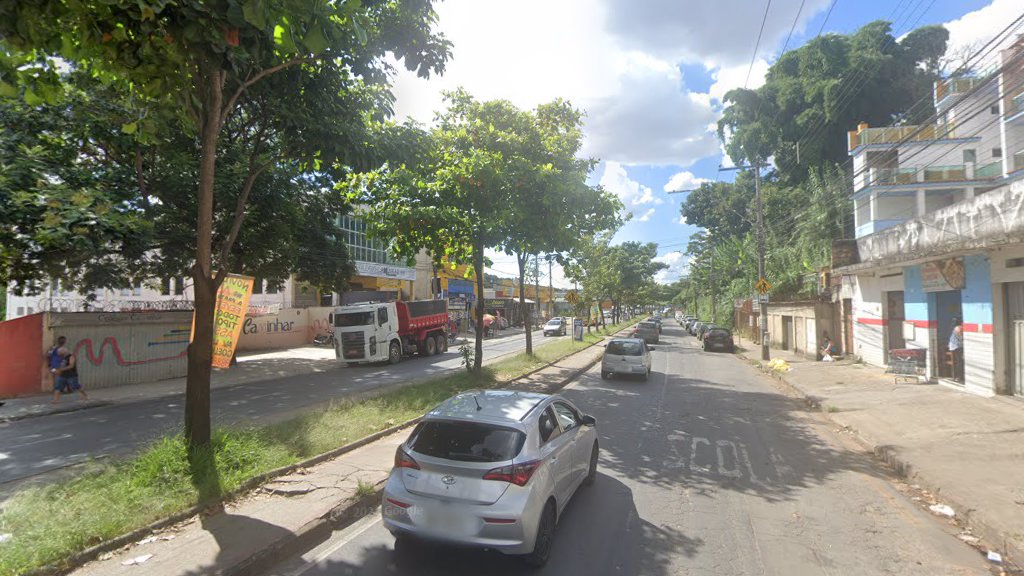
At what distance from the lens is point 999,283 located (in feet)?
37.6

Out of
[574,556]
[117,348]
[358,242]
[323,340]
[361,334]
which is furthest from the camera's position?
[358,242]

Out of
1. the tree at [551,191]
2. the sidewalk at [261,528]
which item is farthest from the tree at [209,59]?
→ the tree at [551,191]

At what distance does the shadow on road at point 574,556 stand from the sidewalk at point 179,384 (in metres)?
12.2

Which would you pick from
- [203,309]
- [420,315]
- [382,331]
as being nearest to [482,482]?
[203,309]

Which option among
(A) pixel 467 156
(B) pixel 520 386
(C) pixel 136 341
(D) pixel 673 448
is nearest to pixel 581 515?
(D) pixel 673 448

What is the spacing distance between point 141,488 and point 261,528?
5.68 ft

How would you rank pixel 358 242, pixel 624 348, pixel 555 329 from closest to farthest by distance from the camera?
pixel 624 348 < pixel 358 242 < pixel 555 329

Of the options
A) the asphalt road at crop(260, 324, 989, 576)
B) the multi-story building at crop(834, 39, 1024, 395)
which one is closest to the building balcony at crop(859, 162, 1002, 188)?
the multi-story building at crop(834, 39, 1024, 395)

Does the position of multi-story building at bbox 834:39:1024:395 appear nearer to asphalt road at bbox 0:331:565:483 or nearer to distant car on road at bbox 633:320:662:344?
distant car on road at bbox 633:320:662:344

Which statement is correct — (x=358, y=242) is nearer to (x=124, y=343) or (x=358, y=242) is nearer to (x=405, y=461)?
(x=124, y=343)

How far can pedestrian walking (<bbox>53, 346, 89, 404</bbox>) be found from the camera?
43.0ft

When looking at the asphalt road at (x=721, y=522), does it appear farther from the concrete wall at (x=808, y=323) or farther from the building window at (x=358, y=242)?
the building window at (x=358, y=242)

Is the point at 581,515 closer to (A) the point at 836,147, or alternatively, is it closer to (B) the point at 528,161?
(B) the point at 528,161

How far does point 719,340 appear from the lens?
95.9 feet
